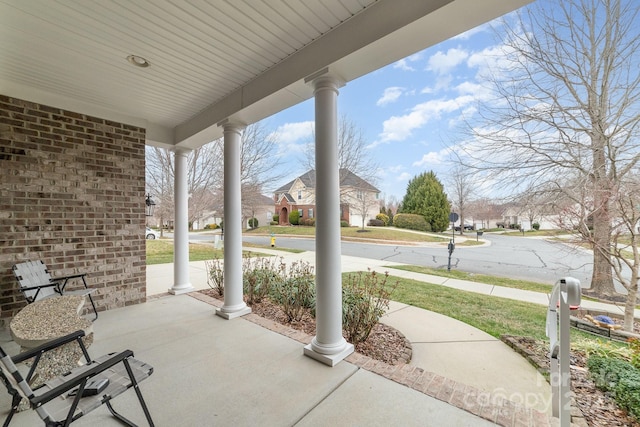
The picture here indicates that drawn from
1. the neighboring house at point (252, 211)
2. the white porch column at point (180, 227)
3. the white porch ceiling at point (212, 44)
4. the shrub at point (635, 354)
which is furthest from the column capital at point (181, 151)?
the neighboring house at point (252, 211)

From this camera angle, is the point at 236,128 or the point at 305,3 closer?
the point at 305,3

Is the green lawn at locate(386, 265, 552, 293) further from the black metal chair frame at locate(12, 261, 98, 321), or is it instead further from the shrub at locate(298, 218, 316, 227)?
the shrub at locate(298, 218, 316, 227)

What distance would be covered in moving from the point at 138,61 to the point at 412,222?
62.5ft

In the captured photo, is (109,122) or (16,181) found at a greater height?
(109,122)

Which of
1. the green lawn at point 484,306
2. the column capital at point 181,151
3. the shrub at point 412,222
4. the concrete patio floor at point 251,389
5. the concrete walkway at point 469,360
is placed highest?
the column capital at point 181,151

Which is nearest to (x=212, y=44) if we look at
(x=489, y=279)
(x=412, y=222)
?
(x=489, y=279)

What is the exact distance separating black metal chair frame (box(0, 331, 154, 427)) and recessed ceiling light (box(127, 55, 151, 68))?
2617mm

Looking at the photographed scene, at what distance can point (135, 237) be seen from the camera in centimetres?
437

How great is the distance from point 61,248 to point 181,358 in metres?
2.68

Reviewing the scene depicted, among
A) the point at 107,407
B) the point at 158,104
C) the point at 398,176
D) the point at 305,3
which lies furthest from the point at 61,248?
the point at 398,176

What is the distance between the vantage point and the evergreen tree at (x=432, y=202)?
1881cm

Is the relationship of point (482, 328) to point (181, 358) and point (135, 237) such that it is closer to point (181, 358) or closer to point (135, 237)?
point (181, 358)

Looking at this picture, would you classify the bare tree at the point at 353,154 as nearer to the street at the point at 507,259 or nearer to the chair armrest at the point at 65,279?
the street at the point at 507,259

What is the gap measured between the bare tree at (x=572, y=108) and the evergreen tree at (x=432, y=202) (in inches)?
557
